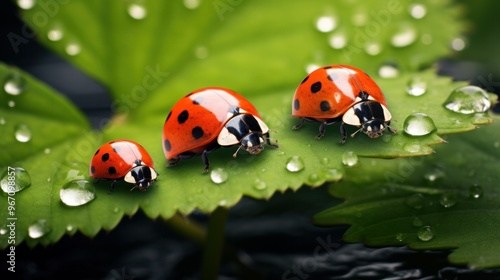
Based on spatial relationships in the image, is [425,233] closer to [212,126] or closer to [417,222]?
[417,222]

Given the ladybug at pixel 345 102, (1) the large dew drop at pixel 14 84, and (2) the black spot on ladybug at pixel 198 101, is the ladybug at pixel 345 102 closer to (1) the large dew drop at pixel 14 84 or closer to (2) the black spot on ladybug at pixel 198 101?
(2) the black spot on ladybug at pixel 198 101

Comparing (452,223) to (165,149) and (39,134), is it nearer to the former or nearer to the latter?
(165,149)

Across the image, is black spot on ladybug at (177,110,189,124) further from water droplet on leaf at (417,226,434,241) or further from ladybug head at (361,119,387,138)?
water droplet on leaf at (417,226,434,241)

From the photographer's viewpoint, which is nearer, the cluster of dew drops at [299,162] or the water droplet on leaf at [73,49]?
the cluster of dew drops at [299,162]

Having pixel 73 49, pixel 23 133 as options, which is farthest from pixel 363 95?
pixel 73 49

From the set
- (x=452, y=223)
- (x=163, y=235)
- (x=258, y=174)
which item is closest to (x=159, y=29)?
(x=163, y=235)

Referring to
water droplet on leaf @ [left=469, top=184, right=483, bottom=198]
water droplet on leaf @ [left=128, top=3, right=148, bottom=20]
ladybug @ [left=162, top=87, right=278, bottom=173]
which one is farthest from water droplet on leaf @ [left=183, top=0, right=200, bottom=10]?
water droplet on leaf @ [left=469, top=184, right=483, bottom=198]

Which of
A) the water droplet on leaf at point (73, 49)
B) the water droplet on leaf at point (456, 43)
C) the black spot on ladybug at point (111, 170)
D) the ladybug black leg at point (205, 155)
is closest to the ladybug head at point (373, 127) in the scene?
the ladybug black leg at point (205, 155)
